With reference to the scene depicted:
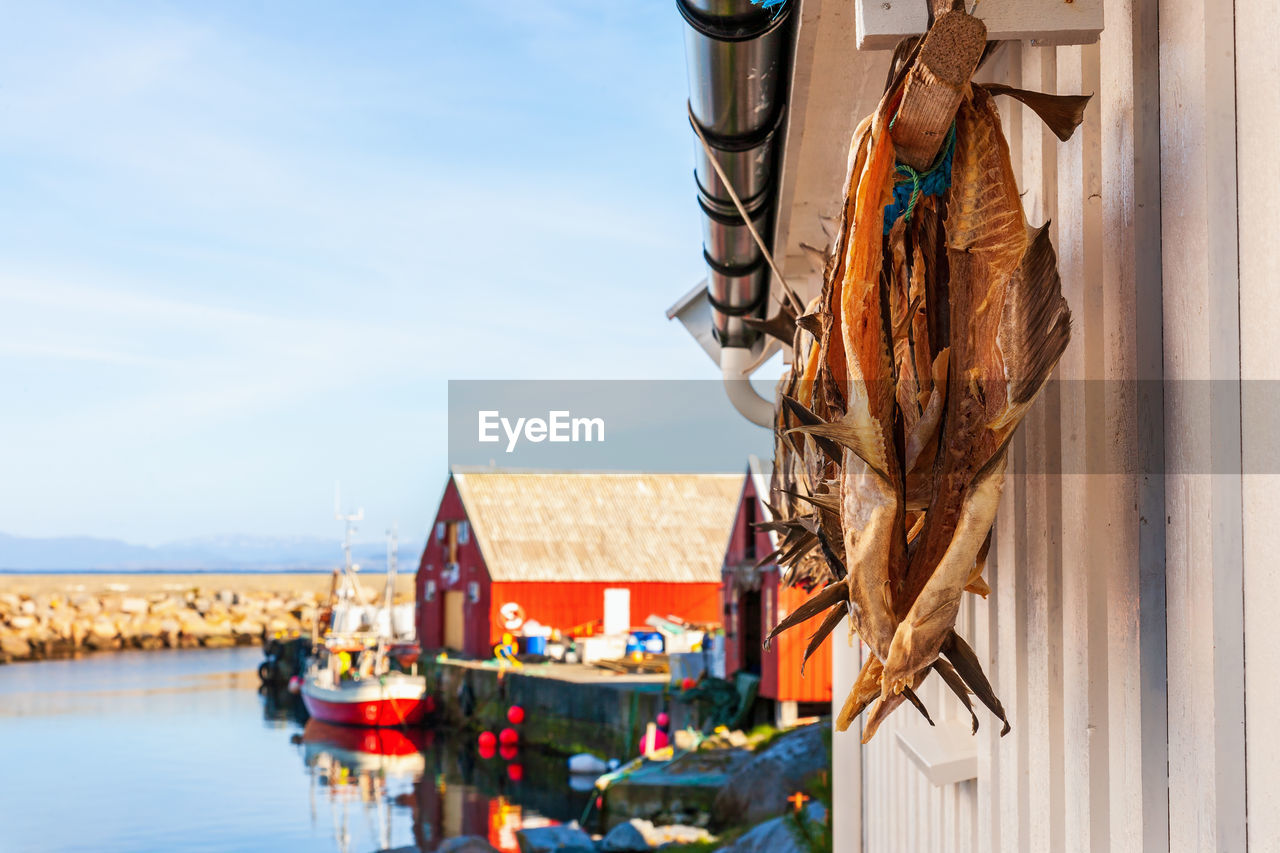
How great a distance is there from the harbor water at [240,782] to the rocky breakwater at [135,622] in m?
19.3

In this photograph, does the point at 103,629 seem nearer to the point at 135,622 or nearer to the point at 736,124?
the point at 135,622

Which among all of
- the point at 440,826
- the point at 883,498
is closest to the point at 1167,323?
the point at 883,498

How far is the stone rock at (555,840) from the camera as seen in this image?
49.6ft

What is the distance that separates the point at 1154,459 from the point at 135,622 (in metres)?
69.2

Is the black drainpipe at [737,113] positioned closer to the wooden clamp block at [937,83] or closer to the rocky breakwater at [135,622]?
the wooden clamp block at [937,83]

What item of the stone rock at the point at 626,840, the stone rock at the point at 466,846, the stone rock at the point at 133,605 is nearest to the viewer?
the stone rock at the point at 626,840

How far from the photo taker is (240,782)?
28.3 metres

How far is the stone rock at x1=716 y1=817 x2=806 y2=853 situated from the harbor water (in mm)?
8163

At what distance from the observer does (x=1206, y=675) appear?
130 centimetres

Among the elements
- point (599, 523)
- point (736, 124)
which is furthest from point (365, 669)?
point (736, 124)

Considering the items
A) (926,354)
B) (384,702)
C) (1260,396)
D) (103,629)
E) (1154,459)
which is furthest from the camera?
(103,629)

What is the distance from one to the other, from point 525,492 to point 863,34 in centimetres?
3486

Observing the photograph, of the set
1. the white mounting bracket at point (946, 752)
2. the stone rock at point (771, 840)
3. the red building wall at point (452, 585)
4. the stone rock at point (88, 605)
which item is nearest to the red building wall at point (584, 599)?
the red building wall at point (452, 585)

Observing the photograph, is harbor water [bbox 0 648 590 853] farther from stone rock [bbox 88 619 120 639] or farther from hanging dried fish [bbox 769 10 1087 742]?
stone rock [bbox 88 619 120 639]
